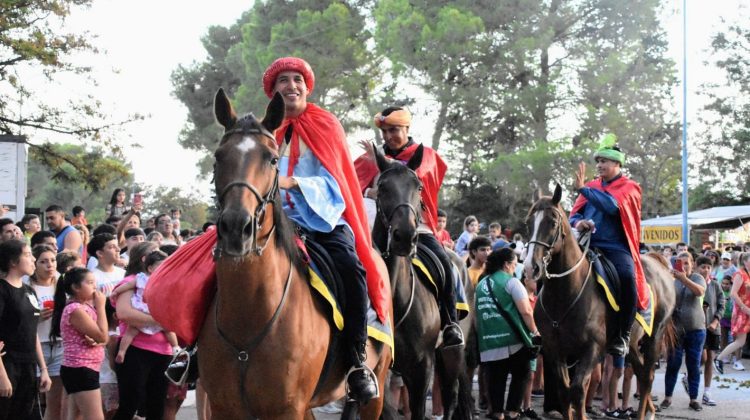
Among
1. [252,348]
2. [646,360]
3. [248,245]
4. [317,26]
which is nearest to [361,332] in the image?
[252,348]

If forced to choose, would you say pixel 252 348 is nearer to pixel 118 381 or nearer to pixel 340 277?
pixel 340 277

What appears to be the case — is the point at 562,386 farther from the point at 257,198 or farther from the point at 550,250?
the point at 257,198

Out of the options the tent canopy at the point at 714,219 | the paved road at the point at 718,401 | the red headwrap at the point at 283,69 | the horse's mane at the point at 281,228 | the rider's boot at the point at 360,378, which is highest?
the tent canopy at the point at 714,219

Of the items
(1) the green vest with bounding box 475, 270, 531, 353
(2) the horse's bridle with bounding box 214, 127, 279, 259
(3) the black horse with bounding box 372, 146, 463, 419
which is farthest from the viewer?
(1) the green vest with bounding box 475, 270, 531, 353

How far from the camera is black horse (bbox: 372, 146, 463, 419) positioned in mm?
6893

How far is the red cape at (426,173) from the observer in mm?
8180

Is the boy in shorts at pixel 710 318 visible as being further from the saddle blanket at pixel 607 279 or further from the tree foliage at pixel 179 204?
the tree foliage at pixel 179 204

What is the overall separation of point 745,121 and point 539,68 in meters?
16.5

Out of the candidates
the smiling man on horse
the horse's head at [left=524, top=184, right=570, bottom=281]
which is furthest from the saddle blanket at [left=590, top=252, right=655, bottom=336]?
the smiling man on horse

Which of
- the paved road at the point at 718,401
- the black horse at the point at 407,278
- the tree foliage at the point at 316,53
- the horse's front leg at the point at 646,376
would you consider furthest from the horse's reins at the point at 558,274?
the tree foliage at the point at 316,53

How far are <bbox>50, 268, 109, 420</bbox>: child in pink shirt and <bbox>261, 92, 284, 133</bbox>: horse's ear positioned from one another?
11.8ft

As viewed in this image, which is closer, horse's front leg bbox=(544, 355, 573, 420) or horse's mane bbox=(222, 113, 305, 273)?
horse's mane bbox=(222, 113, 305, 273)

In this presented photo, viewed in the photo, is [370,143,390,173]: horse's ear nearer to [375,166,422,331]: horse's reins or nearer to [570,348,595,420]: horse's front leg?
[375,166,422,331]: horse's reins

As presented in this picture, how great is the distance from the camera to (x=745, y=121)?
151 ft
